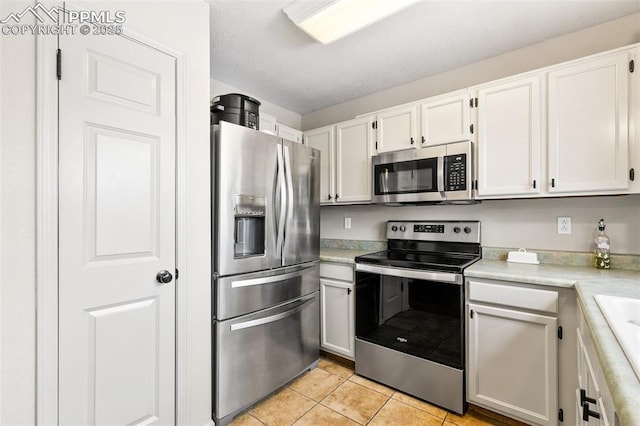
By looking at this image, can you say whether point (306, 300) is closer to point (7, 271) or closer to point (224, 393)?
point (224, 393)

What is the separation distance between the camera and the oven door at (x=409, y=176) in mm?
2213

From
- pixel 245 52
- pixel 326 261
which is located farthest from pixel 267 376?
pixel 245 52

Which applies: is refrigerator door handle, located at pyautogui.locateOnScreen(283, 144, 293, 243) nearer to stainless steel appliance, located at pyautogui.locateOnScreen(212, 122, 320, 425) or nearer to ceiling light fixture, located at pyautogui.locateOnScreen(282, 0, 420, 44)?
stainless steel appliance, located at pyautogui.locateOnScreen(212, 122, 320, 425)

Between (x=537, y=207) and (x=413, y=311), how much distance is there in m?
1.21

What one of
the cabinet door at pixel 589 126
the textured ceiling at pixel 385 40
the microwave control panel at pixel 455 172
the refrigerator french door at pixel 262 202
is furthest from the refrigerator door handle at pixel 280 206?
the cabinet door at pixel 589 126

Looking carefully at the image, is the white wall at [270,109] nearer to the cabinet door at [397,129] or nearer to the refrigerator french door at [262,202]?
the refrigerator french door at [262,202]

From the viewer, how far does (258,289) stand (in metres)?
1.91

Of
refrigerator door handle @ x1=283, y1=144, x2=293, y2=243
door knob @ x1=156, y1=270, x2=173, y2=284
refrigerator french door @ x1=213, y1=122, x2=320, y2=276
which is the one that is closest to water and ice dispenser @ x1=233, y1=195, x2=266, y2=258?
refrigerator french door @ x1=213, y1=122, x2=320, y2=276

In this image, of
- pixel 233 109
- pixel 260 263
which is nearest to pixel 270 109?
pixel 233 109

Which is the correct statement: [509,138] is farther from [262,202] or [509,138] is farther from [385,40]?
[262,202]

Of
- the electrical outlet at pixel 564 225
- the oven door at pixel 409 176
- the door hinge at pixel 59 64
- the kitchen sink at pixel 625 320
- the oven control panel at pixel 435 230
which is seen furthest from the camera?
the oven control panel at pixel 435 230

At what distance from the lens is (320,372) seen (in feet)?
7.82

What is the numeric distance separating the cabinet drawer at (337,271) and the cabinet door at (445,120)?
121 cm

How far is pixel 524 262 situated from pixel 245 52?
2.61m
